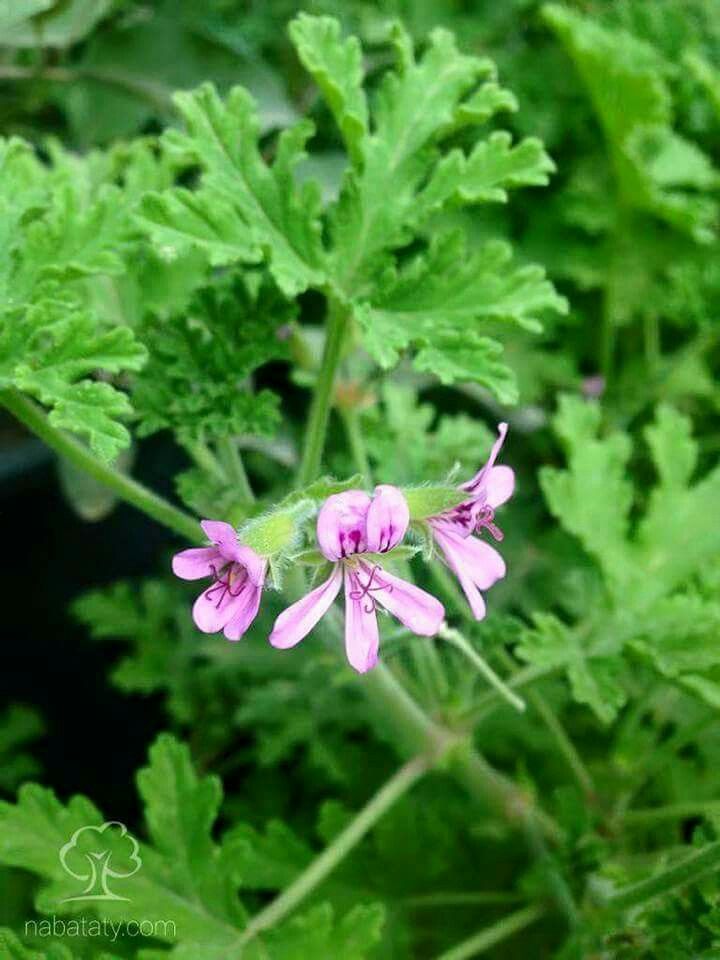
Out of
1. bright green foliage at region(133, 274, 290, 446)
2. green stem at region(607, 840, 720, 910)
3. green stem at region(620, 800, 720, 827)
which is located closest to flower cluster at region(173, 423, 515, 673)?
bright green foliage at region(133, 274, 290, 446)

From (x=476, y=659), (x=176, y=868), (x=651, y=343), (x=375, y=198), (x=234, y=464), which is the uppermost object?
(x=375, y=198)

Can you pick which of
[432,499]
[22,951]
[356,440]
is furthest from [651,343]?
[22,951]

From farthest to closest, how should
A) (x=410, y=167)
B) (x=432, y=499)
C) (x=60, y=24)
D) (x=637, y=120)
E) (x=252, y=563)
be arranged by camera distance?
(x=637, y=120)
(x=60, y=24)
(x=410, y=167)
(x=432, y=499)
(x=252, y=563)

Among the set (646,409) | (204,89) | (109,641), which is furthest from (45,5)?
(109,641)

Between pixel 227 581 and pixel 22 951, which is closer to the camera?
pixel 227 581

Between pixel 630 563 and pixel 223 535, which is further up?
pixel 223 535

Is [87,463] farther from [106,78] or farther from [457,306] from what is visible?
[106,78]

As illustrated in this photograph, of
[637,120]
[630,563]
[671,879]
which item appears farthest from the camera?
[637,120]

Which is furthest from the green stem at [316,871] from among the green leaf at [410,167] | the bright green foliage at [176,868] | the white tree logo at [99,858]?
the green leaf at [410,167]

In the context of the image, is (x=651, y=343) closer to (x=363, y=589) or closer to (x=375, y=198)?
(x=375, y=198)

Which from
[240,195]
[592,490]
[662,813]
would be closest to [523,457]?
[592,490]
